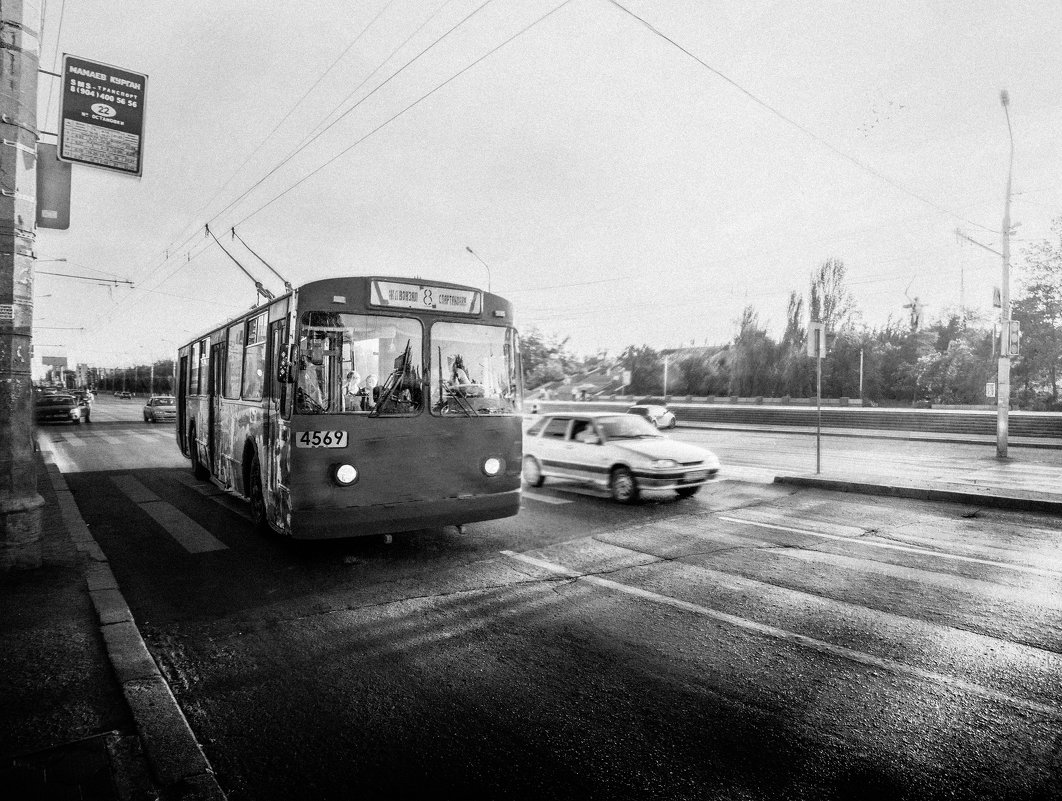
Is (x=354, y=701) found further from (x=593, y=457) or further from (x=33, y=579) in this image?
(x=593, y=457)

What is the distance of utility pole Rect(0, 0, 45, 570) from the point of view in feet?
17.9

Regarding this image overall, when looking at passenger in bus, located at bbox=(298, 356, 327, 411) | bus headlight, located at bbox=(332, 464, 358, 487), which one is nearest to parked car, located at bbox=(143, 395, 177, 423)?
passenger in bus, located at bbox=(298, 356, 327, 411)

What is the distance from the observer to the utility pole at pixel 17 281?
17.9ft

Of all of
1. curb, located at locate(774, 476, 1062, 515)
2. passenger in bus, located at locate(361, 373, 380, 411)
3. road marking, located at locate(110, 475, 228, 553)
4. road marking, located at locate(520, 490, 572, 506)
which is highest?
passenger in bus, located at locate(361, 373, 380, 411)

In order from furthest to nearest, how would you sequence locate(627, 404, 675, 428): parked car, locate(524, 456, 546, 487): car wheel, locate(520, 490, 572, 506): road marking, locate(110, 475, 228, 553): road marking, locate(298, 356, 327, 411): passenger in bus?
locate(627, 404, 675, 428): parked car
locate(524, 456, 546, 487): car wheel
locate(520, 490, 572, 506): road marking
locate(110, 475, 228, 553): road marking
locate(298, 356, 327, 411): passenger in bus

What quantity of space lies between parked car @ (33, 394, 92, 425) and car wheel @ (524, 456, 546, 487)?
27239mm

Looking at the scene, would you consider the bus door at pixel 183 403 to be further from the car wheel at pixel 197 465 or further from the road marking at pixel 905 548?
the road marking at pixel 905 548

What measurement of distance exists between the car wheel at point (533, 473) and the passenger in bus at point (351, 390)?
6045mm

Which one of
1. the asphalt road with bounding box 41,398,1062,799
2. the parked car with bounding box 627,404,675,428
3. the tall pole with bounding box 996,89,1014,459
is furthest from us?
the parked car with bounding box 627,404,675,428

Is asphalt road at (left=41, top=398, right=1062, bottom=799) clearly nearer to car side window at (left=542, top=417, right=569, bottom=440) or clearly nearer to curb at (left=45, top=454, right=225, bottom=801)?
curb at (left=45, top=454, right=225, bottom=801)

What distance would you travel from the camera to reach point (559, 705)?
3.65 meters

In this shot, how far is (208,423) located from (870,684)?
10663mm

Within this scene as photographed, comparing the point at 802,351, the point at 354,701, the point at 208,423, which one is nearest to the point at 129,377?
the point at 802,351

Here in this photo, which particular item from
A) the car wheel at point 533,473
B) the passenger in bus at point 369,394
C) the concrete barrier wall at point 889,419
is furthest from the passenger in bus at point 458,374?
the concrete barrier wall at point 889,419
